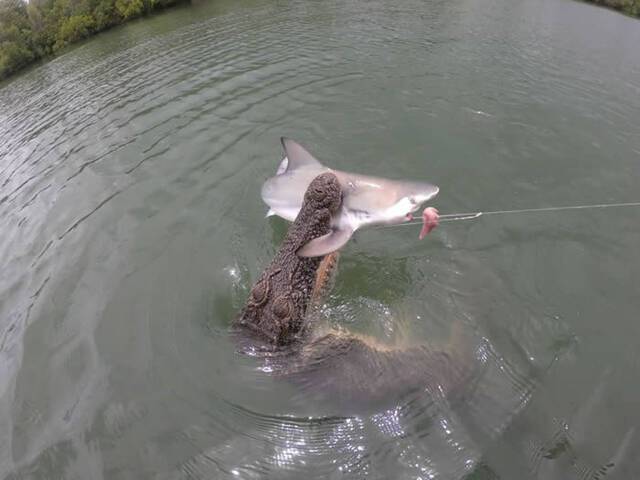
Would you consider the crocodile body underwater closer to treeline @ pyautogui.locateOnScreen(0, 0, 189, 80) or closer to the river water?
the river water

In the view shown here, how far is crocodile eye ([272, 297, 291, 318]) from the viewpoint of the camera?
14.5ft

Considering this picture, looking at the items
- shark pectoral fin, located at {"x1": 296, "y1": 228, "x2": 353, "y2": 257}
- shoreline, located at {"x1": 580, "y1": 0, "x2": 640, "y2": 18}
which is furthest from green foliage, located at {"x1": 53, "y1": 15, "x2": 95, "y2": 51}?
shark pectoral fin, located at {"x1": 296, "y1": 228, "x2": 353, "y2": 257}

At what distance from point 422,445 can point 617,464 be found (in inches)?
66.5

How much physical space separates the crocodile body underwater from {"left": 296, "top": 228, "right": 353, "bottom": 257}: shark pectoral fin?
8 centimetres

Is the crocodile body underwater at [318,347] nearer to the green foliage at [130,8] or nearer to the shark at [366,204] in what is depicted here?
the shark at [366,204]

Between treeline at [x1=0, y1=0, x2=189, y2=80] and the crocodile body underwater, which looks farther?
treeline at [x1=0, y1=0, x2=189, y2=80]

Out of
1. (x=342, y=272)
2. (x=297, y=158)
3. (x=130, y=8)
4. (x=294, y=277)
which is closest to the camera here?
(x=294, y=277)

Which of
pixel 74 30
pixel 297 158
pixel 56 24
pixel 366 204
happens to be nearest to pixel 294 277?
pixel 366 204

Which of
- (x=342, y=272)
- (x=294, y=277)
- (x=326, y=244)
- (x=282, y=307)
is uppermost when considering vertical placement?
(x=326, y=244)

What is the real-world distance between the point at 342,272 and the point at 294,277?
1242 millimetres

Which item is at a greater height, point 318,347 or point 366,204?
point 366,204

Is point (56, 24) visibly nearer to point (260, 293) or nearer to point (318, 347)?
point (260, 293)

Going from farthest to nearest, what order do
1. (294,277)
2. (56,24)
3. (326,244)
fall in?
(56,24) → (294,277) → (326,244)

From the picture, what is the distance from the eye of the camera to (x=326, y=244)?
4.37 meters
